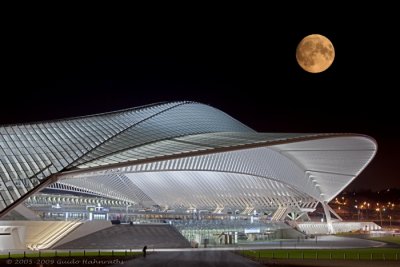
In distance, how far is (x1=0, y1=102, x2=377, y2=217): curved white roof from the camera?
1496 inches

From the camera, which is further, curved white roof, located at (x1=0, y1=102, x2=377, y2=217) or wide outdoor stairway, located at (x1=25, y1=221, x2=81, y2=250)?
wide outdoor stairway, located at (x1=25, y1=221, x2=81, y2=250)

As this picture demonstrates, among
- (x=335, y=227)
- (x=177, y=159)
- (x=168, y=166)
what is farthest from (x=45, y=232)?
(x=335, y=227)

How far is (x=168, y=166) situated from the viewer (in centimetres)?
5212

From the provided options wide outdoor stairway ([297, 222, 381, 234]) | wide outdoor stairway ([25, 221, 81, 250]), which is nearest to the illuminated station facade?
wide outdoor stairway ([25, 221, 81, 250])

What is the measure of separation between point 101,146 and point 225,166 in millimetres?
22174

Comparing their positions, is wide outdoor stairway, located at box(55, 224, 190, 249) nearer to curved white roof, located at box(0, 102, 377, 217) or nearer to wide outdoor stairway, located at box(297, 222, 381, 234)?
curved white roof, located at box(0, 102, 377, 217)

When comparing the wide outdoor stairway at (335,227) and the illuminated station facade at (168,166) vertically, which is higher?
the illuminated station facade at (168,166)

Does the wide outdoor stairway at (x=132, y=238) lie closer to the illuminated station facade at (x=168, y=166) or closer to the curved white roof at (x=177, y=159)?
the illuminated station facade at (x=168, y=166)

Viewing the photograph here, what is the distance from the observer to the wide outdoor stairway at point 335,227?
3184 inches

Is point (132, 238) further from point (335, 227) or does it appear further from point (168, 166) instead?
point (335, 227)

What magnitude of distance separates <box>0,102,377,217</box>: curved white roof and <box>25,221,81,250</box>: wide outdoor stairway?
7.22 metres

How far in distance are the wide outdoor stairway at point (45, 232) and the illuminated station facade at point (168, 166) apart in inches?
85.9

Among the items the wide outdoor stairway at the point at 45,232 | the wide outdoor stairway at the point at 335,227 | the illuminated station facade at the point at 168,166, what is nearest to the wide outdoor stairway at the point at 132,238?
the wide outdoor stairway at the point at 45,232

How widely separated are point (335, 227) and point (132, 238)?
163 ft
